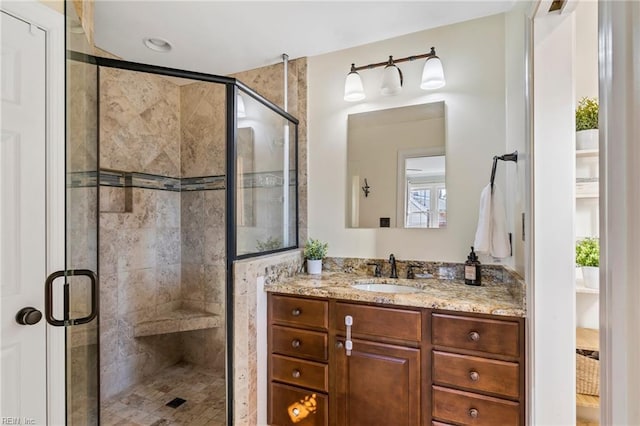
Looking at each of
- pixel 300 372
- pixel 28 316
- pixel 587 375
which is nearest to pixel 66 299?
pixel 28 316

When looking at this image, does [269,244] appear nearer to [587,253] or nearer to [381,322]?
[381,322]

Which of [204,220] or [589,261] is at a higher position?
[204,220]

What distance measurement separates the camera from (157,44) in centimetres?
231

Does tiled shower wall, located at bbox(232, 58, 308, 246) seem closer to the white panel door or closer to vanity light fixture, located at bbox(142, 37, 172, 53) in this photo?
vanity light fixture, located at bbox(142, 37, 172, 53)

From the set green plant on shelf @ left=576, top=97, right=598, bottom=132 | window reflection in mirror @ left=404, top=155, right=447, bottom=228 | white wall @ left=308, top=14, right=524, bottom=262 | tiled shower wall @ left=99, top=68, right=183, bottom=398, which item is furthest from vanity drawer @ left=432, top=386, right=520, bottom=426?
tiled shower wall @ left=99, top=68, right=183, bottom=398

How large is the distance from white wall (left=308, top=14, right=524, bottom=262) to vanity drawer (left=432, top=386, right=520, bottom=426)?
0.83m

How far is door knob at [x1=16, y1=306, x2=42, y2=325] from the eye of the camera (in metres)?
1.18

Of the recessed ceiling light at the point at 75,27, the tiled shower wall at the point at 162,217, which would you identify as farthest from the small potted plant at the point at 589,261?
the recessed ceiling light at the point at 75,27

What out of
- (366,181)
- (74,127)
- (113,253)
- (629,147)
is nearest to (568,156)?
(629,147)

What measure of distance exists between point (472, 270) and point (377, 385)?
86cm

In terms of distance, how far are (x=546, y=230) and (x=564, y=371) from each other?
61cm

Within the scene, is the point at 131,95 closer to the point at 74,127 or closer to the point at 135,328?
the point at 74,127

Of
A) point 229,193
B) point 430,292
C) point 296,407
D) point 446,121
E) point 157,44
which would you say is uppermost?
point 157,44

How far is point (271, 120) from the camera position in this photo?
→ 90.0 inches
